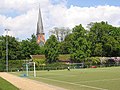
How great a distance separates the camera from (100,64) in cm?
8525

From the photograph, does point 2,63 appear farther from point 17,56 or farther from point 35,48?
point 35,48

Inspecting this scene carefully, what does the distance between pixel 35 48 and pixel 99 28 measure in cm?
2650

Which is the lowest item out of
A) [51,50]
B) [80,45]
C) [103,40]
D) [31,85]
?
[31,85]

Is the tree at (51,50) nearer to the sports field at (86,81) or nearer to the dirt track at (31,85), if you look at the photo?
the sports field at (86,81)

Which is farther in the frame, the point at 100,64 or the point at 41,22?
the point at 41,22

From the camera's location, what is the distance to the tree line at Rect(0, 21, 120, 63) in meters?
81.9

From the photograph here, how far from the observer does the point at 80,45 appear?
81.9m

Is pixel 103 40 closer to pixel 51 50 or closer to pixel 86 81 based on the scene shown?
pixel 51 50

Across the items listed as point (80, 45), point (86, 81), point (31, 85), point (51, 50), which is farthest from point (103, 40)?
point (31, 85)

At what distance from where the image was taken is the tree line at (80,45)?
8188 cm

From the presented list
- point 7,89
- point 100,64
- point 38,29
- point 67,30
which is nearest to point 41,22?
point 38,29

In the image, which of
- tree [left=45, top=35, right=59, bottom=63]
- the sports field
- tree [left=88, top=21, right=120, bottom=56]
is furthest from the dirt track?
tree [left=88, top=21, right=120, bottom=56]

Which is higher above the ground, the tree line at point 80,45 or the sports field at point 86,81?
the tree line at point 80,45

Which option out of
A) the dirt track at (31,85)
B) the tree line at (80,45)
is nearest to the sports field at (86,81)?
the dirt track at (31,85)
